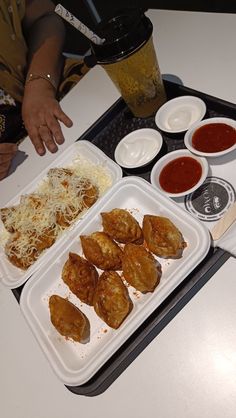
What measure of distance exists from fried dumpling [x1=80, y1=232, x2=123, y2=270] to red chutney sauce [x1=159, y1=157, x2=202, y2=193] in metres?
0.27

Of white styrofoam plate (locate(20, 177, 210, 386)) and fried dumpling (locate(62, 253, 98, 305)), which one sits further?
fried dumpling (locate(62, 253, 98, 305))

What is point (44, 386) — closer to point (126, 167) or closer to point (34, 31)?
point (126, 167)

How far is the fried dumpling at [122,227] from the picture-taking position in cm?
133

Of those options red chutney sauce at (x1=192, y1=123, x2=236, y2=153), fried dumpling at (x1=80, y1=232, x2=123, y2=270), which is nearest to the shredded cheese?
fried dumpling at (x1=80, y1=232, x2=123, y2=270)

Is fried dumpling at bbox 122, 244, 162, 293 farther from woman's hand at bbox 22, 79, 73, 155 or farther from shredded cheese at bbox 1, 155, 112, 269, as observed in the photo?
woman's hand at bbox 22, 79, 73, 155

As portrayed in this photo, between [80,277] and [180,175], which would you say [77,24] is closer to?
[180,175]

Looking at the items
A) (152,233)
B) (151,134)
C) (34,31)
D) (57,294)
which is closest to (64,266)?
(57,294)

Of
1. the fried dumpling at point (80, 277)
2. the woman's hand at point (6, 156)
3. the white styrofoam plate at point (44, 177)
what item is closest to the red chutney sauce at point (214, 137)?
the white styrofoam plate at point (44, 177)

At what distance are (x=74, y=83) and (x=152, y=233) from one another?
120 cm

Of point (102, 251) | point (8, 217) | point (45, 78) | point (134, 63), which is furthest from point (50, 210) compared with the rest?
point (45, 78)

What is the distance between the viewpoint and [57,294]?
4.57 ft

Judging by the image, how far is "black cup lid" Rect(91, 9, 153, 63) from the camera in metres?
1.38

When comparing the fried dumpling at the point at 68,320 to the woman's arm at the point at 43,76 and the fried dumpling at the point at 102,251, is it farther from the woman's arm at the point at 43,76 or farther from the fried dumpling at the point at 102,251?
the woman's arm at the point at 43,76

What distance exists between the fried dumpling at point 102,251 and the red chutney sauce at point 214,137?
0.45 metres
